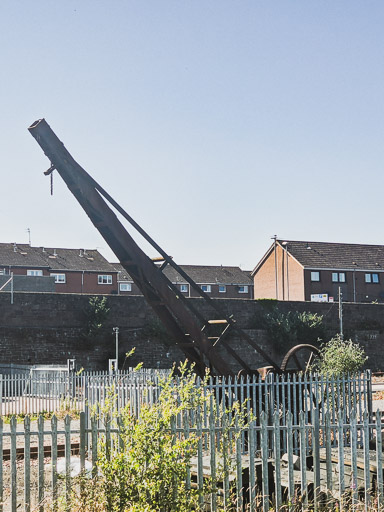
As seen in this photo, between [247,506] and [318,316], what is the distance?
35.5m

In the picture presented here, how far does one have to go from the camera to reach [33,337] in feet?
114

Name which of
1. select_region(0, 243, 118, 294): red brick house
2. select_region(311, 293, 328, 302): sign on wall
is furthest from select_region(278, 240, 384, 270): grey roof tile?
select_region(0, 243, 118, 294): red brick house

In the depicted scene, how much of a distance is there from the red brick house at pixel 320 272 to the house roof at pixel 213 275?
30.1 feet

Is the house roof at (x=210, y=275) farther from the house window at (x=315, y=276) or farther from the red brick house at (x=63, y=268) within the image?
the house window at (x=315, y=276)

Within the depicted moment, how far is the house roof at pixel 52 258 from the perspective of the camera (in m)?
59.4

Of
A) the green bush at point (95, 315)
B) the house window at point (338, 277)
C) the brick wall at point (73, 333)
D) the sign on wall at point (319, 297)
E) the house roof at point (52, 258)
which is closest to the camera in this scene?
the brick wall at point (73, 333)

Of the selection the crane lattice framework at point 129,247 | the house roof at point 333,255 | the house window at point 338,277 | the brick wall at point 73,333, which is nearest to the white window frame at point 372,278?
the house roof at point 333,255

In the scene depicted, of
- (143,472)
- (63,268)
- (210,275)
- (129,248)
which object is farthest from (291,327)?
(143,472)

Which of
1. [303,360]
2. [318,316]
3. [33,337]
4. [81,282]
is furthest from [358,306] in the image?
[81,282]

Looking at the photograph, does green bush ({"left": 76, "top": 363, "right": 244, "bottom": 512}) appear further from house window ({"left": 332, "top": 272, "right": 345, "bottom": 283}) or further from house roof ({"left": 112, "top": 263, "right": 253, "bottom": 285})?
house roof ({"left": 112, "top": 263, "right": 253, "bottom": 285})

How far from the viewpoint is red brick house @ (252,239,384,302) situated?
56.5 meters

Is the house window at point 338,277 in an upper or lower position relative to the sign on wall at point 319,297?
upper

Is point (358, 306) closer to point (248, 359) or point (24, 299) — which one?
point (248, 359)

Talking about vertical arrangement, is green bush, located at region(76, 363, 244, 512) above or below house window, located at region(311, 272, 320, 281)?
below
